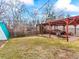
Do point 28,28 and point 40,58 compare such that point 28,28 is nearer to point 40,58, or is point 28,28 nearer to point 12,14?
point 12,14

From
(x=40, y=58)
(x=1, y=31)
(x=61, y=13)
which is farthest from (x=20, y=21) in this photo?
(x=40, y=58)

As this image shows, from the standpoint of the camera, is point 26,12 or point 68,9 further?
point 68,9

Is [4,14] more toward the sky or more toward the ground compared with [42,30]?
more toward the sky

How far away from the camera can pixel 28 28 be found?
28.6 metres

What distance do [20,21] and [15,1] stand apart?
15.3ft

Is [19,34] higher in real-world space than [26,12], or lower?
lower

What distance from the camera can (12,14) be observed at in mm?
33062

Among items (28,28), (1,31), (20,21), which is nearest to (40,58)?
(1,31)

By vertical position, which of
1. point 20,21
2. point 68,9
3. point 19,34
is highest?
point 68,9

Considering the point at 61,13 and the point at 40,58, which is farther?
the point at 61,13

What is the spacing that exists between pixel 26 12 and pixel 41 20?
3616 mm

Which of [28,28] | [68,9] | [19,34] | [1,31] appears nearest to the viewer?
[1,31]

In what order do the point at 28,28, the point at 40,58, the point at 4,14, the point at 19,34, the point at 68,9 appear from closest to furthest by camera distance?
1. the point at 40,58
2. the point at 19,34
3. the point at 28,28
4. the point at 4,14
5. the point at 68,9

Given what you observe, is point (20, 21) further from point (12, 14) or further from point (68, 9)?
point (68, 9)
